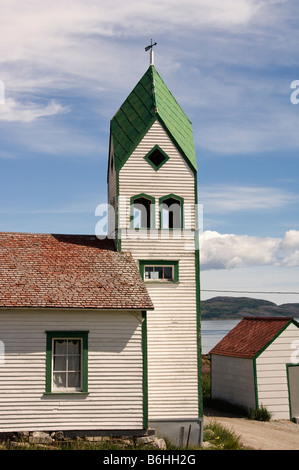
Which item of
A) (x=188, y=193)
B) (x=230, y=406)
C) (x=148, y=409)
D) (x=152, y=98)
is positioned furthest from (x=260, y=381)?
(x=152, y=98)

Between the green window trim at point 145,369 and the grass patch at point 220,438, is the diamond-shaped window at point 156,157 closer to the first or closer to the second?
the green window trim at point 145,369

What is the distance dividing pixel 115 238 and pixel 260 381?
32.1 feet

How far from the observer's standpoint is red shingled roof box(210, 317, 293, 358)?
89.4 feet

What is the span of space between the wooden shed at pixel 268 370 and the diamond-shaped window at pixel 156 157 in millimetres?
10032

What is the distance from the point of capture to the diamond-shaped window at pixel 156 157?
23355mm

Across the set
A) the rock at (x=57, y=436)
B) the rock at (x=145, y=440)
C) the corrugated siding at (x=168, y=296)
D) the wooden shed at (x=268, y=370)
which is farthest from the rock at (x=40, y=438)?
the wooden shed at (x=268, y=370)

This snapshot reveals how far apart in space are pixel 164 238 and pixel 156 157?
3.49 metres

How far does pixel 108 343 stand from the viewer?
1948cm

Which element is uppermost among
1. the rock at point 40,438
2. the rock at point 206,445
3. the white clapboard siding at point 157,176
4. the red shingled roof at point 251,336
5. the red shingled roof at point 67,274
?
the white clapboard siding at point 157,176

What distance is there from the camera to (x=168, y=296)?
21906mm

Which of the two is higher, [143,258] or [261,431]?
[143,258]

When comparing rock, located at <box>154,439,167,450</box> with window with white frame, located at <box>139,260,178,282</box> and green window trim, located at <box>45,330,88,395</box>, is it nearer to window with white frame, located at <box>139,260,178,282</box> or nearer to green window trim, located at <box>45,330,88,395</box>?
green window trim, located at <box>45,330,88,395</box>
